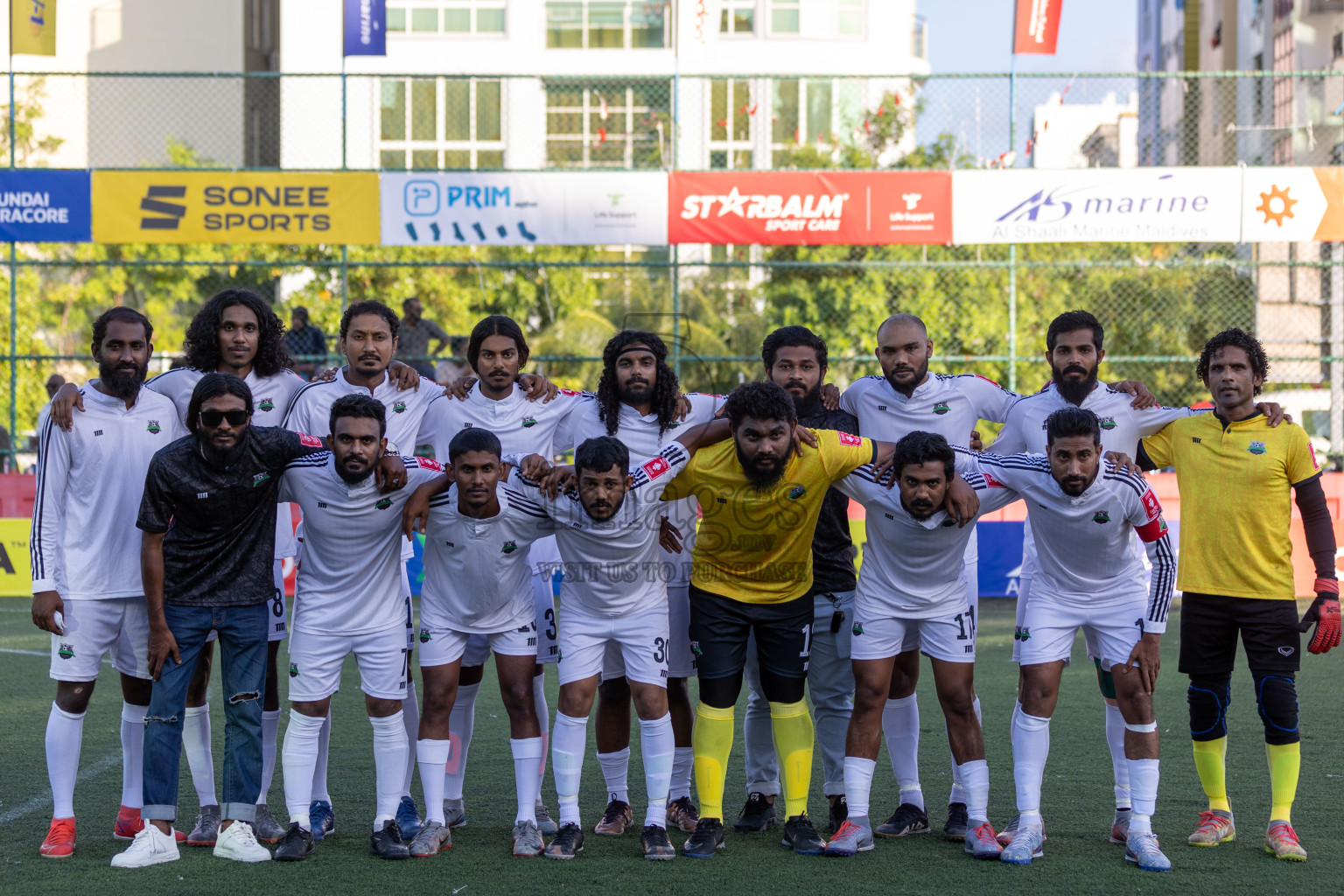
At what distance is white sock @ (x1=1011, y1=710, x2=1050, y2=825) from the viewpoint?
5312 mm

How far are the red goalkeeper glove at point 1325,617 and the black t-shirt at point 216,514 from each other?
4126 millimetres

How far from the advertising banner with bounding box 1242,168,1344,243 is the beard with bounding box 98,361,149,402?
1114cm

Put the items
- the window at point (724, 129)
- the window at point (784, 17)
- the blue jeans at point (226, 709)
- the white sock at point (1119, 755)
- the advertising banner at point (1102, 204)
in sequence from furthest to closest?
the window at point (784, 17) < the window at point (724, 129) < the advertising banner at point (1102, 204) < the white sock at point (1119, 755) < the blue jeans at point (226, 709)

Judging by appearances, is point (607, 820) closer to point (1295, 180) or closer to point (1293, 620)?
point (1293, 620)

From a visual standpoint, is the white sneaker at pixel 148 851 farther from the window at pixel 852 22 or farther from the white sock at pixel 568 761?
the window at pixel 852 22

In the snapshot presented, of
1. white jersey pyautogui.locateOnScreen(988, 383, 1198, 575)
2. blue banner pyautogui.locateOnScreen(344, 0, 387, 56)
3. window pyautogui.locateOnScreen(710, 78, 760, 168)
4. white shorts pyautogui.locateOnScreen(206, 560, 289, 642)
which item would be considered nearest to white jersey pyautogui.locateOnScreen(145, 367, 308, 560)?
white shorts pyautogui.locateOnScreen(206, 560, 289, 642)

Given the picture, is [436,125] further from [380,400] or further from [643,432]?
[643,432]

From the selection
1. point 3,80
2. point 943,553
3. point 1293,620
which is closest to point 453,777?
point 943,553

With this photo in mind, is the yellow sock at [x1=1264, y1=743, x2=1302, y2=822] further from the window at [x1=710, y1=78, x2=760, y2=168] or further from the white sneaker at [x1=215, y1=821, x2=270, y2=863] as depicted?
the window at [x1=710, y1=78, x2=760, y2=168]

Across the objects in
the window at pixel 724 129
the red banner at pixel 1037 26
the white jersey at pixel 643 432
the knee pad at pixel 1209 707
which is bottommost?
the knee pad at pixel 1209 707

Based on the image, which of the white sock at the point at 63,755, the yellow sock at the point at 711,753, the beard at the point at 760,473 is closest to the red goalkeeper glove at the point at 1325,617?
the beard at the point at 760,473

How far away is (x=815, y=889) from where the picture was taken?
4.84 metres

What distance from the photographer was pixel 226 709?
525 cm

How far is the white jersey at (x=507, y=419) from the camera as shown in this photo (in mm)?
6035
